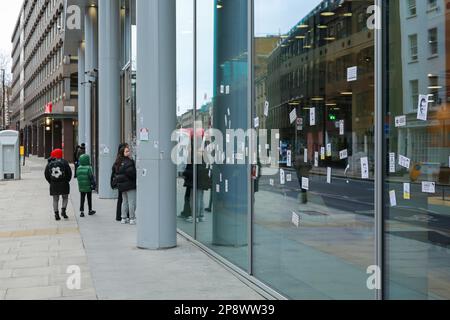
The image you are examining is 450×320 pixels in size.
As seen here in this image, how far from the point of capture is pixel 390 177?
423 cm

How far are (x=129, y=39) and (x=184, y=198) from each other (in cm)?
1137

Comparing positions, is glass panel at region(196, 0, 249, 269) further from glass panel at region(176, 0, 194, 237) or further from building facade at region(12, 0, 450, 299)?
glass panel at region(176, 0, 194, 237)

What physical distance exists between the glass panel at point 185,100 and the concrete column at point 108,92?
23.9 ft

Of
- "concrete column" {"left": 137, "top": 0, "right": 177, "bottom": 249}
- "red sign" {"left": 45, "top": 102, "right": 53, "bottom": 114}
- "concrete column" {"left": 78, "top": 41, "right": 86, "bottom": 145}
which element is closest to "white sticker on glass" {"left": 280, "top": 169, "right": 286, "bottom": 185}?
"concrete column" {"left": 137, "top": 0, "right": 177, "bottom": 249}

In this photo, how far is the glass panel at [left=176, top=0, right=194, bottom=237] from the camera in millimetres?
10188

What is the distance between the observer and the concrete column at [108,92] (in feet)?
58.7

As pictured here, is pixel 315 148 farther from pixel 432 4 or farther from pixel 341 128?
pixel 432 4

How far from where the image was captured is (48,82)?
6334 centimetres

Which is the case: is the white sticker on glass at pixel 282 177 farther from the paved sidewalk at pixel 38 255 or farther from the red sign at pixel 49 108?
the red sign at pixel 49 108

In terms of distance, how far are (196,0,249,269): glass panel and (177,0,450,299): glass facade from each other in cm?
4

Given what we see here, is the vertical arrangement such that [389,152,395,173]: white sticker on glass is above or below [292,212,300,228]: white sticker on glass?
above

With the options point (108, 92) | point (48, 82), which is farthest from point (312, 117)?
point (48, 82)
